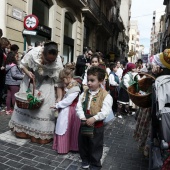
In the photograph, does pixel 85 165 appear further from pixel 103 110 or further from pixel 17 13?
pixel 17 13

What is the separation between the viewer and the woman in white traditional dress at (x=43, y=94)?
413cm

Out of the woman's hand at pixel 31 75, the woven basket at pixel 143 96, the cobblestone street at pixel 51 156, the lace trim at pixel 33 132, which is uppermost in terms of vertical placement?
the woman's hand at pixel 31 75

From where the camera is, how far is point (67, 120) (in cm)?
387

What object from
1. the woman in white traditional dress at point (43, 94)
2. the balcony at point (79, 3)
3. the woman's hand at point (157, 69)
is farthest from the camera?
the balcony at point (79, 3)

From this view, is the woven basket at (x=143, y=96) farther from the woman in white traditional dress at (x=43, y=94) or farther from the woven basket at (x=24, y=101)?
the woven basket at (x=24, y=101)

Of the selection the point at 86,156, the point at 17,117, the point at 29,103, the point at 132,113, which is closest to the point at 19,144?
the point at 17,117

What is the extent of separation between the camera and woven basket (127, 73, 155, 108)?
2.99m

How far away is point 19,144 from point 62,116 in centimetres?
96

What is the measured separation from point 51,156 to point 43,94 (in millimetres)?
1096

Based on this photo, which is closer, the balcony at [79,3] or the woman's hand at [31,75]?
the woman's hand at [31,75]

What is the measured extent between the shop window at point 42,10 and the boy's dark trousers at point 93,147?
8.57 m

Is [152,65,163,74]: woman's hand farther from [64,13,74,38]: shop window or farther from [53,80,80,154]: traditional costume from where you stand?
[64,13,74,38]: shop window

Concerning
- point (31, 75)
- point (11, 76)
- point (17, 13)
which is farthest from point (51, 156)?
point (17, 13)

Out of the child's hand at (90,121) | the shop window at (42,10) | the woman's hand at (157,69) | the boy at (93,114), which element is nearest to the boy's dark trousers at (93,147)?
the boy at (93,114)
